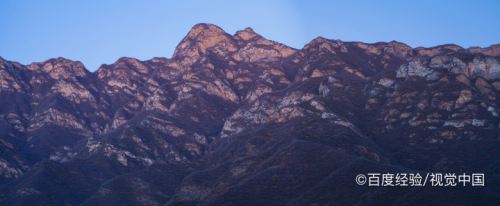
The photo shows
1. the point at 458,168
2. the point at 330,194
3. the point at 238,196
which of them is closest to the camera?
the point at 330,194

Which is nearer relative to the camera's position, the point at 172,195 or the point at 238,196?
the point at 238,196

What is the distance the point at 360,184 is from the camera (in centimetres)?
14188

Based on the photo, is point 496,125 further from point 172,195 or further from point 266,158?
point 172,195

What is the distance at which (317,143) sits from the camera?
17775cm

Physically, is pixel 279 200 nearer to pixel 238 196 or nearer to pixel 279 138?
pixel 238 196

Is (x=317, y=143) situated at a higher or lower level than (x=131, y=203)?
higher

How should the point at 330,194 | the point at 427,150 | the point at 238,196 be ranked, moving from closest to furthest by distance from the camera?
the point at 330,194 < the point at 238,196 < the point at 427,150

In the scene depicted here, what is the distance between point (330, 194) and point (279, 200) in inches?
501

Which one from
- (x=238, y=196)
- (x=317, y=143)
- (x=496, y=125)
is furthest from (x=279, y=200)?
(x=496, y=125)

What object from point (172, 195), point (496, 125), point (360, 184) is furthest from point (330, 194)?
point (496, 125)

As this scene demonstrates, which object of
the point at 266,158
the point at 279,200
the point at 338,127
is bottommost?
the point at 279,200

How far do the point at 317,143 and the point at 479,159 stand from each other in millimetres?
44517

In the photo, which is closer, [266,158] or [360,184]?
[360,184]

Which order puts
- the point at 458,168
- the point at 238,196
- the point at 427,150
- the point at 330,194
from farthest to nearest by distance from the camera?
the point at 427,150 → the point at 458,168 → the point at 238,196 → the point at 330,194
